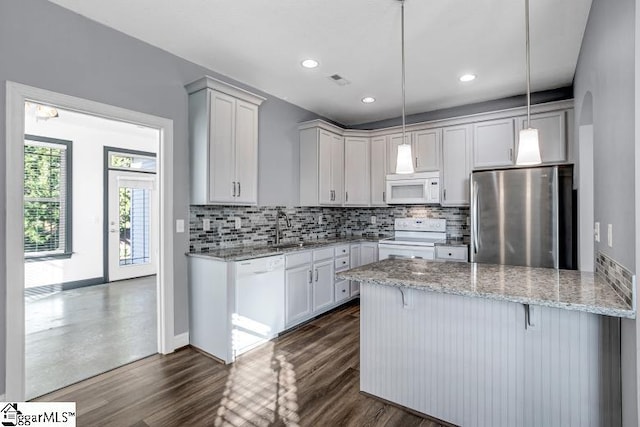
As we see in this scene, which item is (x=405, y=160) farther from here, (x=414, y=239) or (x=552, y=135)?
(x=414, y=239)

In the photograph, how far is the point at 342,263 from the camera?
4277 millimetres

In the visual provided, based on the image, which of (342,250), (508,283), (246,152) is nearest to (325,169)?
(342,250)

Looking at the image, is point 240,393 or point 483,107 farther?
point 483,107

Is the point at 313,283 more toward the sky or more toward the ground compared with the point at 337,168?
more toward the ground

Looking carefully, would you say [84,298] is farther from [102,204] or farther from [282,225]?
[282,225]

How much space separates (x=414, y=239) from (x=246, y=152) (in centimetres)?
260

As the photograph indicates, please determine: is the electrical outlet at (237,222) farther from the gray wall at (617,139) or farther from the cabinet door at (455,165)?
the gray wall at (617,139)

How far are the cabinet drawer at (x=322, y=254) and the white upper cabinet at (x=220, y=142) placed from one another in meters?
0.97

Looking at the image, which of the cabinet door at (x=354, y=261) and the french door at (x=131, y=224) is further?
the french door at (x=131, y=224)

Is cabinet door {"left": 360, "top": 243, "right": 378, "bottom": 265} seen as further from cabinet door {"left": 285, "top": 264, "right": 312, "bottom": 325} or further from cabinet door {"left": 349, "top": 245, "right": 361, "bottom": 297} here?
cabinet door {"left": 285, "top": 264, "right": 312, "bottom": 325}

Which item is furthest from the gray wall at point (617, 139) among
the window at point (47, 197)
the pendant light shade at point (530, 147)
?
the window at point (47, 197)

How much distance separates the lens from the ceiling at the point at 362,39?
2279mm

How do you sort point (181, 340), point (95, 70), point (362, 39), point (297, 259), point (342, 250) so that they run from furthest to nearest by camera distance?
point (342, 250)
point (297, 259)
point (181, 340)
point (362, 39)
point (95, 70)

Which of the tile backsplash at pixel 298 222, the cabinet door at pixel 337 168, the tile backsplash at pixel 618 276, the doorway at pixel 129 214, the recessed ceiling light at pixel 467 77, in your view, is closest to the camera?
the tile backsplash at pixel 618 276
